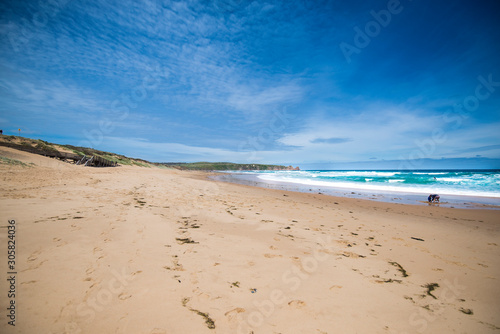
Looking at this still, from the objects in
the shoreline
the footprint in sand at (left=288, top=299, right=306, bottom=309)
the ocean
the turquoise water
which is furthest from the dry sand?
the turquoise water

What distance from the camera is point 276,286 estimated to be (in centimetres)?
268

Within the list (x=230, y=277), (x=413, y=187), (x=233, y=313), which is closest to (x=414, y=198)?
(x=413, y=187)

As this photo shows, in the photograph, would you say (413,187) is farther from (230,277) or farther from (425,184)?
(230,277)

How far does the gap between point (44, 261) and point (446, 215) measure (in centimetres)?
1312

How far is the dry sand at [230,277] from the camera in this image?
6.51 feet

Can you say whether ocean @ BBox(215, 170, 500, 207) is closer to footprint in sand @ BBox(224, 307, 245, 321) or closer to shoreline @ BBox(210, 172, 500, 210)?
shoreline @ BBox(210, 172, 500, 210)

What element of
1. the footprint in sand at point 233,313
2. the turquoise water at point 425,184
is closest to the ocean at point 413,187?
the turquoise water at point 425,184

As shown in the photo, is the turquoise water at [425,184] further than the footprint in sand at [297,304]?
A: Yes

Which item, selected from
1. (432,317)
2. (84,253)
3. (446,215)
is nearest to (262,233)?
(432,317)

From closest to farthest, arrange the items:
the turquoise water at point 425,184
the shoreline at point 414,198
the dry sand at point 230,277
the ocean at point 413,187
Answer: the dry sand at point 230,277, the shoreline at point 414,198, the ocean at point 413,187, the turquoise water at point 425,184

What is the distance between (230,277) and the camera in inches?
110

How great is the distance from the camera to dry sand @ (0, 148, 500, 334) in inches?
78.2

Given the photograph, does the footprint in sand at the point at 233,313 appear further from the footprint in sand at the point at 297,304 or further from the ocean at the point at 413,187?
the ocean at the point at 413,187

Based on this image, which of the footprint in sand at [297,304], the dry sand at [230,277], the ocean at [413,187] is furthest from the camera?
the ocean at [413,187]
